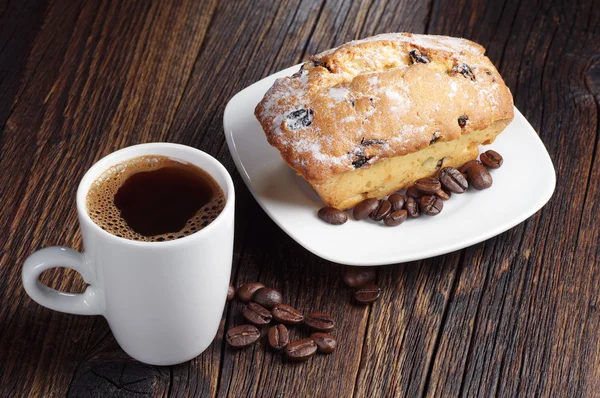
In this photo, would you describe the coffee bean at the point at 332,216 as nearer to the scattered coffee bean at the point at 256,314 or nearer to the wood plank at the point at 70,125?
the scattered coffee bean at the point at 256,314

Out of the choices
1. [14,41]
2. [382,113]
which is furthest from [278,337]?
[14,41]

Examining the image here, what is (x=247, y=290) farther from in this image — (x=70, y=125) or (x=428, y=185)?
(x=70, y=125)

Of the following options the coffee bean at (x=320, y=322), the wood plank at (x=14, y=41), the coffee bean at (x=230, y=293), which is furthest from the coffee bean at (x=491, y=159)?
the wood plank at (x=14, y=41)

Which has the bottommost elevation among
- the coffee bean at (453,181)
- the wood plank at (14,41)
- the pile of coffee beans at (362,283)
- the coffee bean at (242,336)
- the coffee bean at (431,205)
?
the wood plank at (14,41)

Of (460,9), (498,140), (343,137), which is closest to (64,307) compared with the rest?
(343,137)

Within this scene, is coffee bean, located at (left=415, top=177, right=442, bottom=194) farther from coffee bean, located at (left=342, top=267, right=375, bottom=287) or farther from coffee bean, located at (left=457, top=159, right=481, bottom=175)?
coffee bean, located at (left=342, top=267, right=375, bottom=287)

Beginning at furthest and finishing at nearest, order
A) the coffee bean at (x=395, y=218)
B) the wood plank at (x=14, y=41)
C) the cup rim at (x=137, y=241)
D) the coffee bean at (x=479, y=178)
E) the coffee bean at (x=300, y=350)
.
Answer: the wood plank at (x=14, y=41) < the coffee bean at (x=479, y=178) < the coffee bean at (x=395, y=218) < the coffee bean at (x=300, y=350) < the cup rim at (x=137, y=241)
